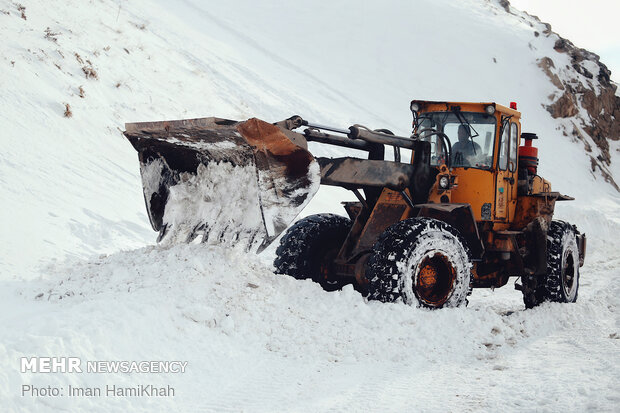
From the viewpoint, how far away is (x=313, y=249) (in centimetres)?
746

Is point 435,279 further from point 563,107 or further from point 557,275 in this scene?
point 563,107

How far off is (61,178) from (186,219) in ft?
9.85

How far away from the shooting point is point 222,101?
53.7ft

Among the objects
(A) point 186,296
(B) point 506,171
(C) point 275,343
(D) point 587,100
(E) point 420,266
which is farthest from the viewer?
(D) point 587,100

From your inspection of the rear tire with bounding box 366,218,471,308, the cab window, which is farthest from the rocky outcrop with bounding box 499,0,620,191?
the rear tire with bounding box 366,218,471,308

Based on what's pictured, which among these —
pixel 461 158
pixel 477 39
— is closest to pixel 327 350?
pixel 461 158

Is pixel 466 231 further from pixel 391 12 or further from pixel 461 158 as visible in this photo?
pixel 391 12

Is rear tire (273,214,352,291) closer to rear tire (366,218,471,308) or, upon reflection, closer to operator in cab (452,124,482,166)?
rear tire (366,218,471,308)

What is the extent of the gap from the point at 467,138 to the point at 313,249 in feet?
7.41

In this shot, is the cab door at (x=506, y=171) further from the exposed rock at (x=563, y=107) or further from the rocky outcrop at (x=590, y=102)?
the exposed rock at (x=563, y=107)

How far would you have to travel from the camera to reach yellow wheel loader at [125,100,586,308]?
5.86 meters

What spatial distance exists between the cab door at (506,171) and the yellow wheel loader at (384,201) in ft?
0.08

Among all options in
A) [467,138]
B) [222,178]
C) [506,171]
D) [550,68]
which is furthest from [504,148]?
[550,68]

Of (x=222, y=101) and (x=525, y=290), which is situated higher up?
(x=222, y=101)
